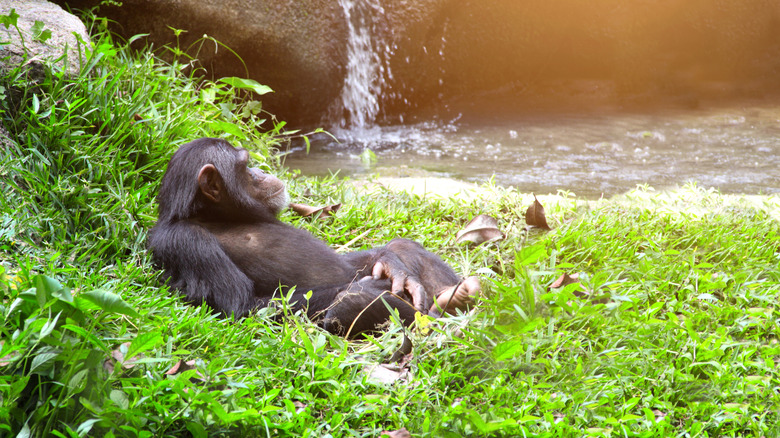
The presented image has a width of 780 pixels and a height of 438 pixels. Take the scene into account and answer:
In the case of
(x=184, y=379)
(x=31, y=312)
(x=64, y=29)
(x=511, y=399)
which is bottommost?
(x=511, y=399)

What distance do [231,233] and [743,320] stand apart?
2605 mm

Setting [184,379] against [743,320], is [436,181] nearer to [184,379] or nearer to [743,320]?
[743,320]

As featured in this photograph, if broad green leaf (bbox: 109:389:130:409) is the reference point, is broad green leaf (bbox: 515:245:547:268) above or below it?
above

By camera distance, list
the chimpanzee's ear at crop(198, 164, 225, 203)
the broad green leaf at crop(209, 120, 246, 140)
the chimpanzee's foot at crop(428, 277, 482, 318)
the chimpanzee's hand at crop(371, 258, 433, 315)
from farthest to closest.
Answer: the broad green leaf at crop(209, 120, 246, 140) < the chimpanzee's ear at crop(198, 164, 225, 203) < the chimpanzee's hand at crop(371, 258, 433, 315) < the chimpanzee's foot at crop(428, 277, 482, 318)

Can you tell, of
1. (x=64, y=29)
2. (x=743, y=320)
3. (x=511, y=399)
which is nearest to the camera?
(x=511, y=399)

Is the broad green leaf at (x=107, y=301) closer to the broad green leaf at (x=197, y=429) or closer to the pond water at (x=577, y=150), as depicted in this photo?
the broad green leaf at (x=197, y=429)

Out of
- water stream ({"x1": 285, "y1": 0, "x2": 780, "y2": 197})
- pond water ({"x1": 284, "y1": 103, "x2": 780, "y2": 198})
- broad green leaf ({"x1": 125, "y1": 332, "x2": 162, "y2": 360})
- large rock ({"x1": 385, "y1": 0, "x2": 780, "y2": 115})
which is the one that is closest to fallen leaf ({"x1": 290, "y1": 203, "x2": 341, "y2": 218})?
water stream ({"x1": 285, "y1": 0, "x2": 780, "y2": 197})

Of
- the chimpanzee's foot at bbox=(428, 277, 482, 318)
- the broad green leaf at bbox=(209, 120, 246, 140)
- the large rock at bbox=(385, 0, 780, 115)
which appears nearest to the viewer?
the chimpanzee's foot at bbox=(428, 277, 482, 318)

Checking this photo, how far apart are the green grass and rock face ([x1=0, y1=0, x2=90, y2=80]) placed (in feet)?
0.49

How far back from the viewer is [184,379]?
198 centimetres

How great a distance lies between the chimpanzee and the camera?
2918 millimetres

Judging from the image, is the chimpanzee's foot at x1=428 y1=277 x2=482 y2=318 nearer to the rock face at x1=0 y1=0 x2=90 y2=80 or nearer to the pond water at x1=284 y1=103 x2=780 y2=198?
the rock face at x1=0 y1=0 x2=90 y2=80

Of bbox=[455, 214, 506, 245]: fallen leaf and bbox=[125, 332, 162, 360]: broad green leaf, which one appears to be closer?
bbox=[125, 332, 162, 360]: broad green leaf

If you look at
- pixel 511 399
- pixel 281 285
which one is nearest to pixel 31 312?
pixel 281 285
